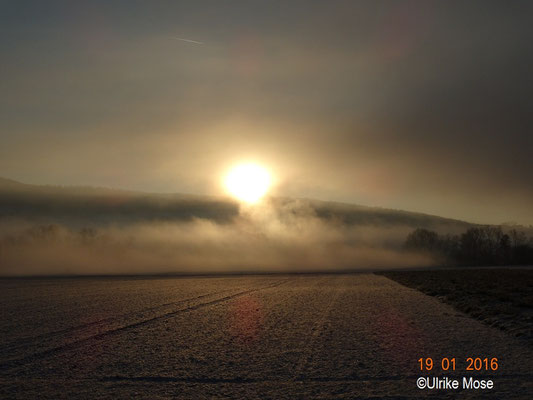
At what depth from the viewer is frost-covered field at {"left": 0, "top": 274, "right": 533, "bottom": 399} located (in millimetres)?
14961

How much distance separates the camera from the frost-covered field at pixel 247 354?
15.0m

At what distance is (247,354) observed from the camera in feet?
66.7

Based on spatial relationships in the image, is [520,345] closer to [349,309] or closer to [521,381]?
[521,381]

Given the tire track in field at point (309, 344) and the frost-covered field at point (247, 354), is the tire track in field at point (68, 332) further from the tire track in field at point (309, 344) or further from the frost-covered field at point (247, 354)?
the tire track in field at point (309, 344)

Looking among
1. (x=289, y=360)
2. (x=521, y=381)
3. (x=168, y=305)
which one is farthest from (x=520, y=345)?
(x=168, y=305)

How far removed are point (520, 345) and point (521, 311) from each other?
49.2ft
